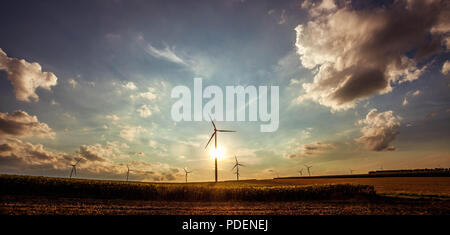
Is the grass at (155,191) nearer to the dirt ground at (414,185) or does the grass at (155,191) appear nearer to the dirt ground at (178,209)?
the dirt ground at (178,209)

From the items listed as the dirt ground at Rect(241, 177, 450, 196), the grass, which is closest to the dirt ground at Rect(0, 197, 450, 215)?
the grass

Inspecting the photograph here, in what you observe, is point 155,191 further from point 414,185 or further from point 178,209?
point 414,185

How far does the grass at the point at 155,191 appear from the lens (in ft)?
93.9

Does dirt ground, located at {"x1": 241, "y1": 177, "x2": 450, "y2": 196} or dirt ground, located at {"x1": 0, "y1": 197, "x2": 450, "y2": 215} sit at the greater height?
dirt ground, located at {"x1": 0, "y1": 197, "x2": 450, "y2": 215}

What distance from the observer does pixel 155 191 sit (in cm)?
3022

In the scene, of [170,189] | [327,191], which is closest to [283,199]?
[327,191]

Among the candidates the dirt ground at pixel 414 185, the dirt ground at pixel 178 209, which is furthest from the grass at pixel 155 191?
the dirt ground at pixel 414 185

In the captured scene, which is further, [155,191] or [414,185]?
[414,185]

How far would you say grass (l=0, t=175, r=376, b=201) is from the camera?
1126 inches

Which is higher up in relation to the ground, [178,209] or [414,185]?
[178,209]

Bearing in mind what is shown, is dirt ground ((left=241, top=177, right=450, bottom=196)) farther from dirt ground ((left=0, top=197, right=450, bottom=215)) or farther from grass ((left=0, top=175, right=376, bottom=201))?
dirt ground ((left=0, top=197, right=450, bottom=215))

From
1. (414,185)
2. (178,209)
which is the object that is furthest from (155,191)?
(414,185)
